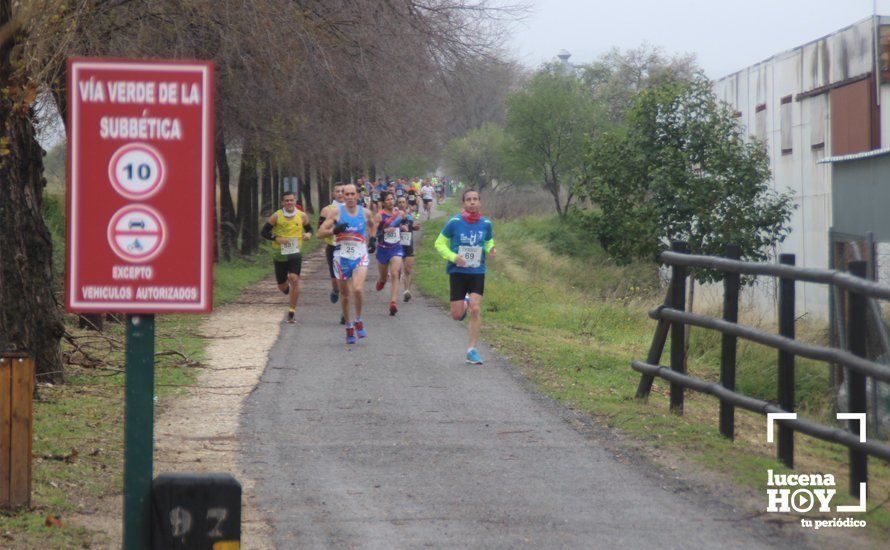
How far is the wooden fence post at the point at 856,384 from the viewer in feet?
22.4

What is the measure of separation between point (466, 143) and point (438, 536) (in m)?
74.2

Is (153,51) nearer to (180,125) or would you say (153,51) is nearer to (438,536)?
(438,536)

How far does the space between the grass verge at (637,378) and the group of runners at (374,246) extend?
3.54ft

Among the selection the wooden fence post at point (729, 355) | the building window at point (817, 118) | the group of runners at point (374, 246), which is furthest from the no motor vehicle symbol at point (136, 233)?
the building window at point (817, 118)

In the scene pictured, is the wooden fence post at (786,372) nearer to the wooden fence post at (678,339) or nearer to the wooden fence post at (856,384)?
the wooden fence post at (856,384)

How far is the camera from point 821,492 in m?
7.02

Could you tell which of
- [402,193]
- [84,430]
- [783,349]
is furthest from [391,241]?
[402,193]

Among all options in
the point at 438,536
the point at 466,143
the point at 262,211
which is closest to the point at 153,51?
the point at 438,536

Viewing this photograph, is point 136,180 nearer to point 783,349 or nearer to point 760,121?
point 783,349

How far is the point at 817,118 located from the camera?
101 feet

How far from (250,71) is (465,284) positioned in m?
5.17

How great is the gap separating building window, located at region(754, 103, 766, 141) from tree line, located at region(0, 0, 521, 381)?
1421 cm

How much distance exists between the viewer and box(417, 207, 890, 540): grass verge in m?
7.93

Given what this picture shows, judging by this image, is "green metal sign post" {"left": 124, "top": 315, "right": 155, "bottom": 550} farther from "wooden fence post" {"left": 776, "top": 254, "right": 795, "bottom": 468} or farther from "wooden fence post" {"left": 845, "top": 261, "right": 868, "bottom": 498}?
"wooden fence post" {"left": 776, "top": 254, "right": 795, "bottom": 468}
